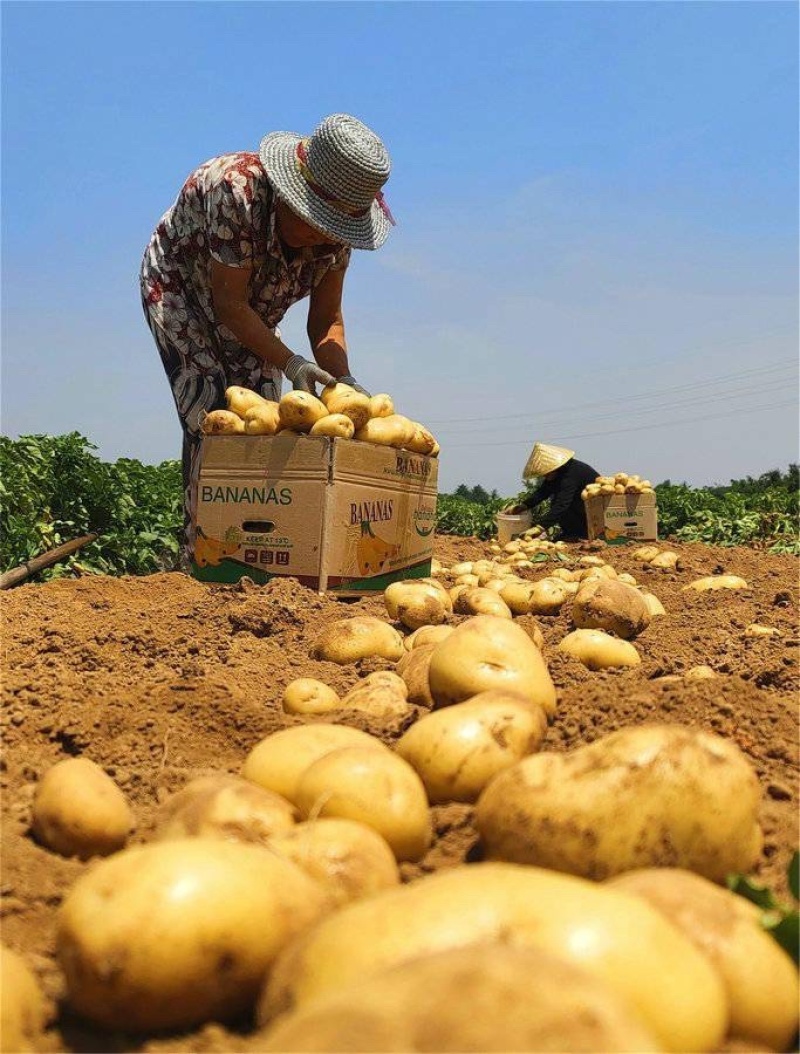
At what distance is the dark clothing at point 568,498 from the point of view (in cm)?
1309

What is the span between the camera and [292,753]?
85.8 inches

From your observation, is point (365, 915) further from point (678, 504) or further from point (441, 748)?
point (678, 504)

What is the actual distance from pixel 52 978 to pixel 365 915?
61cm

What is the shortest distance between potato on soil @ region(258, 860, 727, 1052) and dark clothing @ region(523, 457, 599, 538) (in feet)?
39.2

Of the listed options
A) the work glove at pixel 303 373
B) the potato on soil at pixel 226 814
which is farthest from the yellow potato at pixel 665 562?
the potato on soil at pixel 226 814

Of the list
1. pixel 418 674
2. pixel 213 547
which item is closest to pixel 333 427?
pixel 213 547

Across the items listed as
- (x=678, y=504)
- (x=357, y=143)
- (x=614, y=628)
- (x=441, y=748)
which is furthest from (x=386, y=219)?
(x=678, y=504)

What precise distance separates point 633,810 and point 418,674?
1474 mm

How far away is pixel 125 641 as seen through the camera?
160 inches

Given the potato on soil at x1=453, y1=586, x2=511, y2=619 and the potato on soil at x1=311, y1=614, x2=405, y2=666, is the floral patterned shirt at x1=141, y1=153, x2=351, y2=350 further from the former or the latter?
the potato on soil at x1=311, y1=614, x2=405, y2=666

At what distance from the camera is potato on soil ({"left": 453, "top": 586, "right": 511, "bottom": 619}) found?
16.1 ft

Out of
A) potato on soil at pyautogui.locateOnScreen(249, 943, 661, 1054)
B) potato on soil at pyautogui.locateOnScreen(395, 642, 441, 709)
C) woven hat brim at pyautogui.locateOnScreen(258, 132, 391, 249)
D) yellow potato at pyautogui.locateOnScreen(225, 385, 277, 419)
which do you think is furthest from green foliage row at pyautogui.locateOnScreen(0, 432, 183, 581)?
potato on soil at pyautogui.locateOnScreen(249, 943, 661, 1054)

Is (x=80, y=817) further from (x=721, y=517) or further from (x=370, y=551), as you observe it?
(x=721, y=517)

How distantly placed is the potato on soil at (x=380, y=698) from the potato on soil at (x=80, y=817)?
97 centimetres
